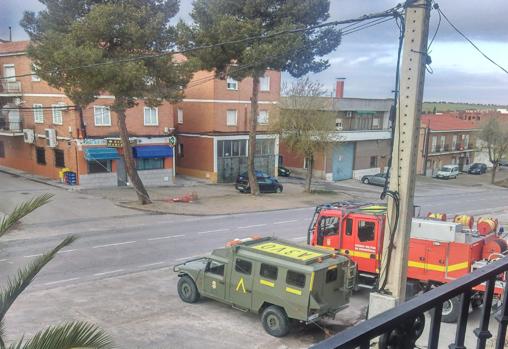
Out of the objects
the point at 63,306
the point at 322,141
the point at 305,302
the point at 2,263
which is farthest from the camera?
the point at 322,141

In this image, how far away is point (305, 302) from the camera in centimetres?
1078

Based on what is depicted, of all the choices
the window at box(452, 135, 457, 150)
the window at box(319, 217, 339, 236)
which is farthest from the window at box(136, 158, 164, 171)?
the window at box(452, 135, 457, 150)

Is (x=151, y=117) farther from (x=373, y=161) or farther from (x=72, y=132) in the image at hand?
(x=373, y=161)

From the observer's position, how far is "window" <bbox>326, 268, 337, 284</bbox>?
11219 millimetres

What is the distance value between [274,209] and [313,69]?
983cm

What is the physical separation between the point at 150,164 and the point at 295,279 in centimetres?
2616

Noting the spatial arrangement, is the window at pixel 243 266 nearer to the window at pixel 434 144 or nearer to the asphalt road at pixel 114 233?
the asphalt road at pixel 114 233

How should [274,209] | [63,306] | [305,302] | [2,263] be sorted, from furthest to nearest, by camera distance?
[274,209]
[2,263]
[63,306]
[305,302]

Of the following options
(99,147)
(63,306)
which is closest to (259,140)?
(99,147)

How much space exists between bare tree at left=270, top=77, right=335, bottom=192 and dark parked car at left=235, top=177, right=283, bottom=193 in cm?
304

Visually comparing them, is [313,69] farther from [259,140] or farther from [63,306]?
[63,306]

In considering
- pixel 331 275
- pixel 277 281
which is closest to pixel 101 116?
pixel 277 281

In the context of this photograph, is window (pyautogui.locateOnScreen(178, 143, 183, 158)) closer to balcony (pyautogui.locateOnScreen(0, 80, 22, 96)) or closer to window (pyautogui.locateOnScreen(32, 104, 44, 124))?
window (pyautogui.locateOnScreen(32, 104, 44, 124))

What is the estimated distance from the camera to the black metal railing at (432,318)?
59.1 inches
